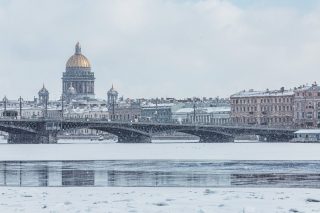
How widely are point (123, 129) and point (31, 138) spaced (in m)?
10.0

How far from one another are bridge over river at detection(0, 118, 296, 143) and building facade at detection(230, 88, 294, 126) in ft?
144

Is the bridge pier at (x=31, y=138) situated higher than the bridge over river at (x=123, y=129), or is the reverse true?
the bridge over river at (x=123, y=129)

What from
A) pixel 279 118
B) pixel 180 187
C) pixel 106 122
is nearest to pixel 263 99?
pixel 279 118

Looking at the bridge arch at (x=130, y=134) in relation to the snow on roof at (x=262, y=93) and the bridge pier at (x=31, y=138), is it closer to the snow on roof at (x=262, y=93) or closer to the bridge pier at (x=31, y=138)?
the bridge pier at (x=31, y=138)

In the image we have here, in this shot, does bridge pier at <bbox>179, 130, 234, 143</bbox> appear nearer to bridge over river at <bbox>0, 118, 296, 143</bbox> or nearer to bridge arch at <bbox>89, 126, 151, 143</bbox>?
bridge over river at <bbox>0, 118, 296, 143</bbox>

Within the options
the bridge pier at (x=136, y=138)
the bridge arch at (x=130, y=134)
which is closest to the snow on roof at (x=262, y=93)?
the bridge pier at (x=136, y=138)

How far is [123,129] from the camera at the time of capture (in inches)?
4264

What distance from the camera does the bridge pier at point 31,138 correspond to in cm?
10562

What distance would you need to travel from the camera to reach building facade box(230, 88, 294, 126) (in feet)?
543
